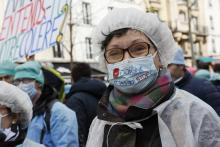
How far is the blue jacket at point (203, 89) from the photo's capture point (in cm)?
446

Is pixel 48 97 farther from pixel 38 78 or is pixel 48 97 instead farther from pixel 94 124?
pixel 94 124

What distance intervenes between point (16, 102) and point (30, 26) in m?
1.82

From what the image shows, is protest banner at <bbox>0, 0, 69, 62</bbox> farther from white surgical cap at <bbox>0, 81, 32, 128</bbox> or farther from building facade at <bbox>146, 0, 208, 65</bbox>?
building facade at <bbox>146, 0, 208, 65</bbox>

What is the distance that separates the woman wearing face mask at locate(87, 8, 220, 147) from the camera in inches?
83.7

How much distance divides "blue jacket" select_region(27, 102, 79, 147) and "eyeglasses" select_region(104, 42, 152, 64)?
184cm

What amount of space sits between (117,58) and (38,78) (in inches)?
91.2

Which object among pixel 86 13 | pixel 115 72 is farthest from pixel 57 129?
pixel 86 13

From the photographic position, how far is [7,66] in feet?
16.8

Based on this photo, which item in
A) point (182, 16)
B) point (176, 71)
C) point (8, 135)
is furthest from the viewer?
point (182, 16)

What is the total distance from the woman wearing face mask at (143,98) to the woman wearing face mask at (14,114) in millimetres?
801

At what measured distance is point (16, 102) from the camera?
319 cm

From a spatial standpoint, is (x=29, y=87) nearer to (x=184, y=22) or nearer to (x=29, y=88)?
(x=29, y=88)

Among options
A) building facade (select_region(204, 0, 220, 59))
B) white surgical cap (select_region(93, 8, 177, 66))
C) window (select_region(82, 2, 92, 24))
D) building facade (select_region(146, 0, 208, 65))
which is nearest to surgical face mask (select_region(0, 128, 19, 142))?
white surgical cap (select_region(93, 8, 177, 66))

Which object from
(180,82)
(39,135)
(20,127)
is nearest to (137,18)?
(20,127)
